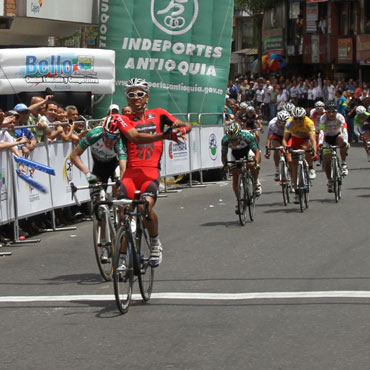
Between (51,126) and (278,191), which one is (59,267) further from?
(278,191)

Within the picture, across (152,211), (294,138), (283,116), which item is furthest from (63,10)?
(152,211)

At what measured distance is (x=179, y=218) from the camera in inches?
679

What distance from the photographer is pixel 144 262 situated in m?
9.80

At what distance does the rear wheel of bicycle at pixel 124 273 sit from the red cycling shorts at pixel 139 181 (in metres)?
0.88

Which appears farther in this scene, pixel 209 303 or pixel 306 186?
pixel 306 186

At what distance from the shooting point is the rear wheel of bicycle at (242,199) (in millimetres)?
16031

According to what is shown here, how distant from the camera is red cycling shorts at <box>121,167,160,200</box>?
10.2 m

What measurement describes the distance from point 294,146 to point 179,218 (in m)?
3.22

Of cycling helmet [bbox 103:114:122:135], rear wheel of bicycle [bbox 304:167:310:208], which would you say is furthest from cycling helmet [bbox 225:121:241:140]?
cycling helmet [bbox 103:114:122:135]

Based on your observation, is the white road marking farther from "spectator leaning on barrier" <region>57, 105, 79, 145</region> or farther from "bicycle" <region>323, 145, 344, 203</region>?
"bicycle" <region>323, 145, 344, 203</region>

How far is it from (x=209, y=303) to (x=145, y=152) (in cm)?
169

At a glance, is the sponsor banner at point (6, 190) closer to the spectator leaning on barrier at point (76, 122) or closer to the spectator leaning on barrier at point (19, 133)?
the spectator leaning on barrier at point (19, 133)

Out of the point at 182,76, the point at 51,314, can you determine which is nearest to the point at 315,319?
the point at 51,314

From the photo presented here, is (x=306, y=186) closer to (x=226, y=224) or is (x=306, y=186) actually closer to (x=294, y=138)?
(x=294, y=138)
